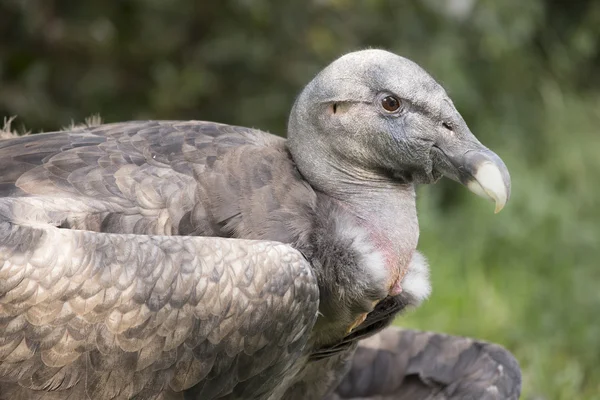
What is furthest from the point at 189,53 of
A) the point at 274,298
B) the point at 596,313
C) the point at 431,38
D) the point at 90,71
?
the point at 274,298

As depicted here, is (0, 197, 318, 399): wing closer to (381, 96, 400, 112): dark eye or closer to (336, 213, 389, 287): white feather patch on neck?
(336, 213, 389, 287): white feather patch on neck

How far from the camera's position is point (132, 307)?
331 cm

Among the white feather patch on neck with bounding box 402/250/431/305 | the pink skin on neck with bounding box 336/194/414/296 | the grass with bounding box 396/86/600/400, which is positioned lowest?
the grass with bounding box 396/86/600/400

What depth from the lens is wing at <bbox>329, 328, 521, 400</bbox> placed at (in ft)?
15.1

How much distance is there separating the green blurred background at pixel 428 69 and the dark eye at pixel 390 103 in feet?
7.09

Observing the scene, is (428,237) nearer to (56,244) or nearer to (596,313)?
(596,313)

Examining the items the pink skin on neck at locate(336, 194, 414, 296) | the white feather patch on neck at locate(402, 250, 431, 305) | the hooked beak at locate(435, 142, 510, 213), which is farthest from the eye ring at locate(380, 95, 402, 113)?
the white feather patch on neck at locate(402, 250, 431, 305)

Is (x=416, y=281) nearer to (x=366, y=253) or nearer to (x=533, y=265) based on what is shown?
(x=366, y=253)

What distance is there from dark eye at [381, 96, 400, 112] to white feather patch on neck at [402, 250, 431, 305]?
553 mm

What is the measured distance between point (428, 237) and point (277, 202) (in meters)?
3.39

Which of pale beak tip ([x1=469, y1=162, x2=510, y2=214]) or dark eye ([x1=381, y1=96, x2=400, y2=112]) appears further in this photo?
dark eye ([x1=381, y1=96, x2=400, y2=112])

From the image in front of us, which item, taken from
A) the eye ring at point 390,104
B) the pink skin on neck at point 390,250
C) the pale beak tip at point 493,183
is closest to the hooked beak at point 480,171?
the pale beak tip at point 493,183

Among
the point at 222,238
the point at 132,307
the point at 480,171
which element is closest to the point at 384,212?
the point at 480,171

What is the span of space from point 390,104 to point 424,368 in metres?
1.48
